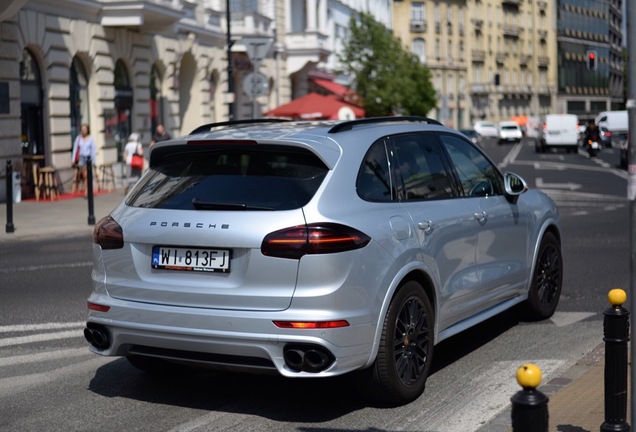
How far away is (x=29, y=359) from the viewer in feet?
25.4

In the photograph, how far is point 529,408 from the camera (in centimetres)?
364

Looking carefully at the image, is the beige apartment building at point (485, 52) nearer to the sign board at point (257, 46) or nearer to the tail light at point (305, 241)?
the sign board at point (257, 46)

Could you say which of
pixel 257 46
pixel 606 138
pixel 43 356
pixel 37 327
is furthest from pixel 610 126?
pixel 43 356

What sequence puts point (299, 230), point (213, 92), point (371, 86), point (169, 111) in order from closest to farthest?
point (299, 230)
point (169, 111)
point (213, 92)
point (371, 86)

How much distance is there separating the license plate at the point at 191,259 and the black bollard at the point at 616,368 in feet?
6.60

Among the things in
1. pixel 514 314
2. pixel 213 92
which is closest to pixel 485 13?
pixel 213 92

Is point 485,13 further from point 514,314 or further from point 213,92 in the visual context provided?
point 514,314

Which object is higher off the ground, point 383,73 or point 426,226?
point 383,73

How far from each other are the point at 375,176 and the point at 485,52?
116255 mm

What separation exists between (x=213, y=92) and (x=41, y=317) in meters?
32.4

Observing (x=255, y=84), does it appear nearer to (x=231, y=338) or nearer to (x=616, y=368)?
(x=231, y=338)

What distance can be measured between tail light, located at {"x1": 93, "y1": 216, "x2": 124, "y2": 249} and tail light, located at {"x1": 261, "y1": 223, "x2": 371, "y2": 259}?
968mm

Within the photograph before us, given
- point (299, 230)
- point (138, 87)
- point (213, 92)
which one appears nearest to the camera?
point (299, 230)

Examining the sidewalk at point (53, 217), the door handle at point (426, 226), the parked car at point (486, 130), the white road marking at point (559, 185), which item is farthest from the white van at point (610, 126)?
the door handle at point (426, 226)
